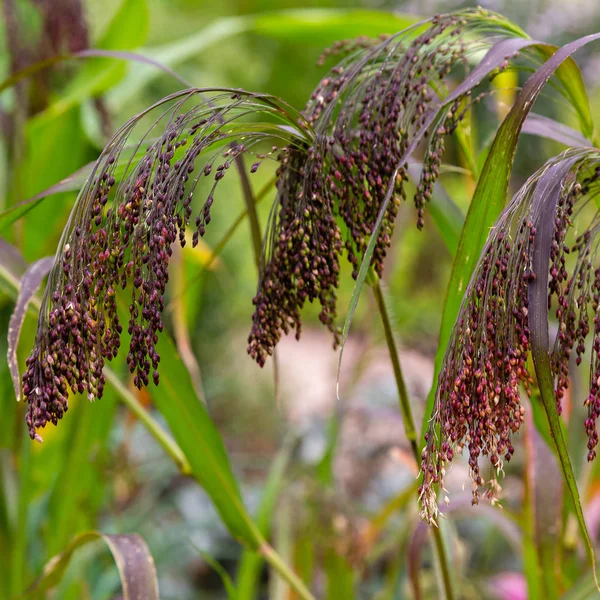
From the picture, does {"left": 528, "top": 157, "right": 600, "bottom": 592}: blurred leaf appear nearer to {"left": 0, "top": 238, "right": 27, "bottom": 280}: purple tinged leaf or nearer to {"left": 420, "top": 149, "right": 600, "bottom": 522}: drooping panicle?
{"left": 420, "top": 149, "right": 600, "bottom": 522}: drooping panicle

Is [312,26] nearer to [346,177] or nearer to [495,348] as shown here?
[346,177]

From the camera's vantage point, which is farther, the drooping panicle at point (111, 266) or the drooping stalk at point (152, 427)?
the drooping stalk at point (152, 427)

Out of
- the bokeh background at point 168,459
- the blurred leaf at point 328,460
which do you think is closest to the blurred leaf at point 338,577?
the bokeh background at point 168,459

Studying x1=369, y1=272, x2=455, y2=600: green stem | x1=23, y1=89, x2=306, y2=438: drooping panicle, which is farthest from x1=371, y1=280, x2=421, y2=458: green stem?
x1=23, y1=89, x2=306, y2=438: drooping panicle

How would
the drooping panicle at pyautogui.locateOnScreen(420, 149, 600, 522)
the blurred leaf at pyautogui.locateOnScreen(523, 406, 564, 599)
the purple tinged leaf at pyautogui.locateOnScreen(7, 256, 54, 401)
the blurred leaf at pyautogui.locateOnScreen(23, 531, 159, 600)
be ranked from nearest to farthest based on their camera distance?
1. the drooping panicle at pyautogui.locateOnScreen(420, 149, 600, 522)
2. the purple tinged leaf at pyautogui.locateOnScreen(7, 256, 54, 401)
3. the blurred leaf at pyautogui.locateOnScreen(23, 531, 159, 600)
4. the blurred leaf at pyautogui.locateOnScreen(523, 406, 564, 599)

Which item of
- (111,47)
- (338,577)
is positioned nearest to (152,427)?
(338,577)

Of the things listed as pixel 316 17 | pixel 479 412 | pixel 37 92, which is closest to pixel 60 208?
pixel 37 92

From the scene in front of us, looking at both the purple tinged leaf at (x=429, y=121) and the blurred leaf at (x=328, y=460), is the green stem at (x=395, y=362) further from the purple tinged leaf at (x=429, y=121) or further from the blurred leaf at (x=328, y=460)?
the blurred leaf at (x=328, y=460)
